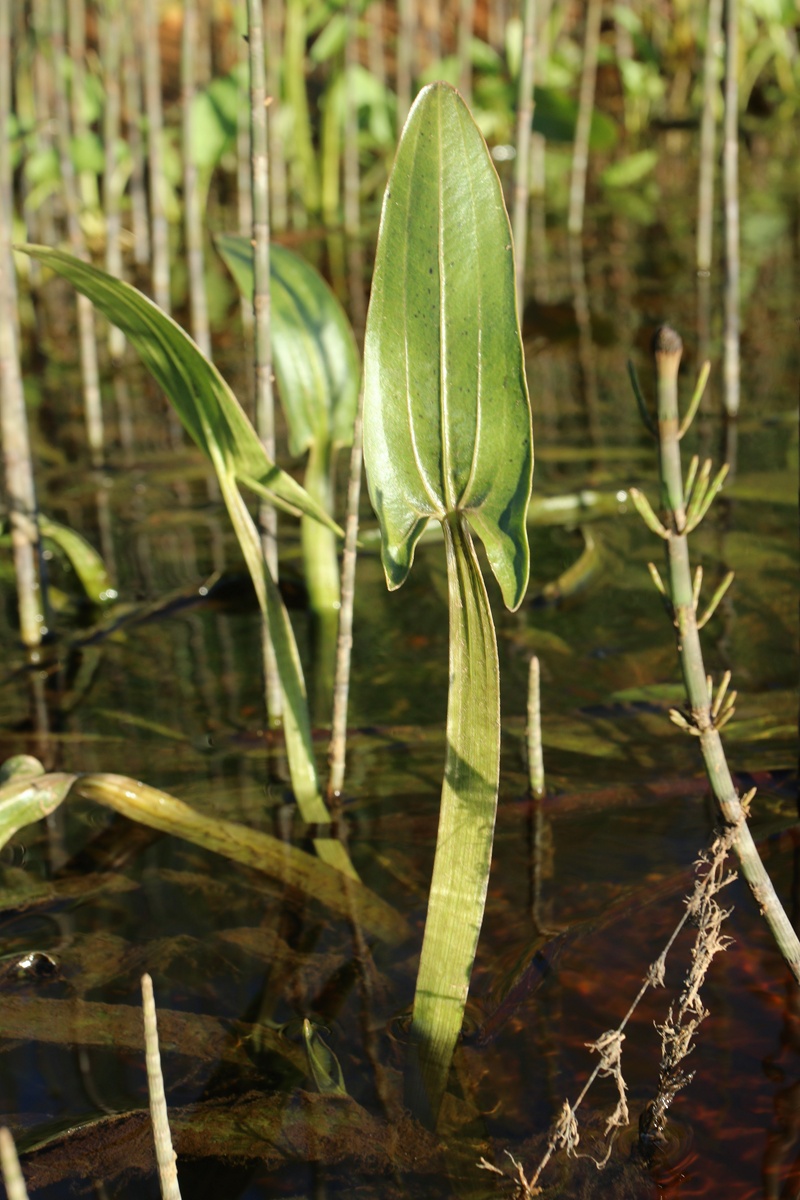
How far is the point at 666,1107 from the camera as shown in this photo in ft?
3.10

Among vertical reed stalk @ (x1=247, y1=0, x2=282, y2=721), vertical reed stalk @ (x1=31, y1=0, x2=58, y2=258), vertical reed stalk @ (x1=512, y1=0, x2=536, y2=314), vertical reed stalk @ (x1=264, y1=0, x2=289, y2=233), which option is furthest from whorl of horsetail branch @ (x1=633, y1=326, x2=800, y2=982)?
vertical reed stalk @ (x1=264, y1=0, x2=289, y2=233)

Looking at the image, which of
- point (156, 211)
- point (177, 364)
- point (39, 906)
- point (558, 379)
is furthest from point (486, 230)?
point (156, 211)

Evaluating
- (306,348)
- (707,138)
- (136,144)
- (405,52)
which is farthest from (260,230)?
(405,52)

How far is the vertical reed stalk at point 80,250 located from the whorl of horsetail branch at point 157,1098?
218 centimetres

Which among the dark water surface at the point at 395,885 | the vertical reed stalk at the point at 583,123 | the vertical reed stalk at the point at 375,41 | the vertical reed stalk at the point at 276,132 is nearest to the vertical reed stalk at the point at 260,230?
the dark water surface at the point at 395,885

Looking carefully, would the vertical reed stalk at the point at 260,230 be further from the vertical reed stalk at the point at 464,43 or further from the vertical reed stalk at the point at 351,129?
the vertical reed stalk at the point at 464,43

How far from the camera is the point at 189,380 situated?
1164mm

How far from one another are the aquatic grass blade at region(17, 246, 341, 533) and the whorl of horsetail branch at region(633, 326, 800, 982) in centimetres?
43

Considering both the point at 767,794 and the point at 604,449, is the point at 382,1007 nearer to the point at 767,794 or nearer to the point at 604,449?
the point at 767,794

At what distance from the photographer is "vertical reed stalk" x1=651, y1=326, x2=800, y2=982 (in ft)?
2.52

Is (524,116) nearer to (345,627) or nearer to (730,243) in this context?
(730,243)

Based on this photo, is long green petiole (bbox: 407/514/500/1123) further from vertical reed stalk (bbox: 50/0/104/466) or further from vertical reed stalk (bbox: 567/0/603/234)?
vertical reed stalk (bbox: 567/0/603/234)

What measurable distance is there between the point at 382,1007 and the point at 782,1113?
35 cm

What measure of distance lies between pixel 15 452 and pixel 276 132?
2.86 meters
